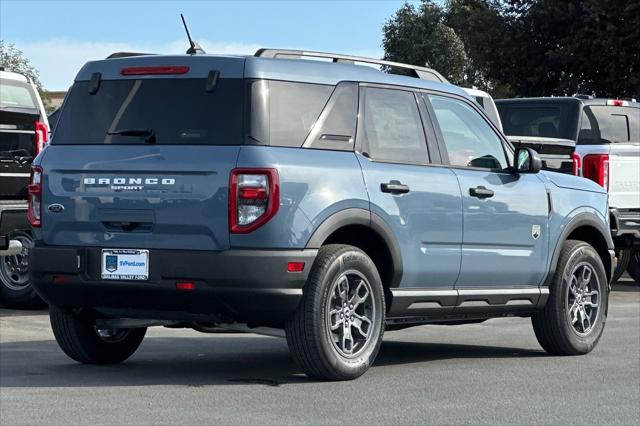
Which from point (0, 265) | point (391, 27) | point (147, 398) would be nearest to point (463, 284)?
point (147, 398)

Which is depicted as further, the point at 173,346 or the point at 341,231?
the point at 173,346

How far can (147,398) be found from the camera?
790cm

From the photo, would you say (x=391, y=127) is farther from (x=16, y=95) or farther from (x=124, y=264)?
(x=16, y=95)

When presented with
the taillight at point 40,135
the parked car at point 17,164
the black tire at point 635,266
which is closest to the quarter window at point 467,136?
the parked car at point 17,164

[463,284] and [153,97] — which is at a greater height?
[153,97]

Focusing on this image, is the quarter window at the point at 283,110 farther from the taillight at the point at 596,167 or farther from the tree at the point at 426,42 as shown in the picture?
the tree at the point at 426,42

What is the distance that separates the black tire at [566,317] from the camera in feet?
34.5

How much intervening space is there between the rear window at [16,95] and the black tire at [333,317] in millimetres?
6773

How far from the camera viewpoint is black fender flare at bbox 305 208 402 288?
8.46m

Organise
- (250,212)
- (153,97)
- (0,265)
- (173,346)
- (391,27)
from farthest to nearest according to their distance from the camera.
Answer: (391,27) < (0,265) < (173,346) < (153,97) < (250,212)

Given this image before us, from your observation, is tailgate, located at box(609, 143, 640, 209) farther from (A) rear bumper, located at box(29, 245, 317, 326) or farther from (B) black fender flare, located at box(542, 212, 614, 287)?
(A) rear bumper, located at box(29, 245, 317, 326)

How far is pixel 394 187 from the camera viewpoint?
9.04 meters

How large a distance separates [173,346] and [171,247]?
9.45 feet

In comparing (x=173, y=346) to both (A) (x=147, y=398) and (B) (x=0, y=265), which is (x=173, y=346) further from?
(B) (x=0, y=265)
